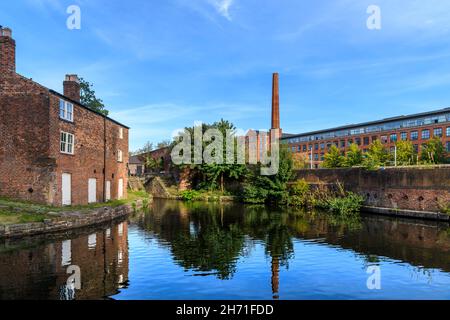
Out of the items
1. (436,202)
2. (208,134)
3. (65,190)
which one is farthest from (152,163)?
(436,202)

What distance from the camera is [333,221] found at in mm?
25562

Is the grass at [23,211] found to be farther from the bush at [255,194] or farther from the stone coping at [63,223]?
the bush at [255,194]

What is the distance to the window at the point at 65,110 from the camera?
22862mm

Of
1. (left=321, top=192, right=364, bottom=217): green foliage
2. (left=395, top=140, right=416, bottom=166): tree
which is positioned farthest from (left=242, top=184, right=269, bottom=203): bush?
(left=395, top=140, right=416, bottom=166): tree

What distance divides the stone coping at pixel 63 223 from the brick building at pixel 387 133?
139ft

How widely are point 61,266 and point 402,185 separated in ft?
85.7

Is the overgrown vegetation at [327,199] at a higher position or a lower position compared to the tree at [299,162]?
lower

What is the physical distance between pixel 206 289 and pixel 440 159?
58275mm

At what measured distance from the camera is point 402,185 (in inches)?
1105

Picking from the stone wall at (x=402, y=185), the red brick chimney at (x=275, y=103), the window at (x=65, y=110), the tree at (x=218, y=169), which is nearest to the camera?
the window at (x=65, y=110)

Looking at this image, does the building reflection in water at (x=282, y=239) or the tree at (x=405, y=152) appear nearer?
the building reflection in water at (x=282, y=239)

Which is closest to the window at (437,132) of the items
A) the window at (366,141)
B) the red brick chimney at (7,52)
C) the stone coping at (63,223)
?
the window at (366,141)

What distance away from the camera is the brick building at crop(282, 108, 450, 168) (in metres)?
70.8
